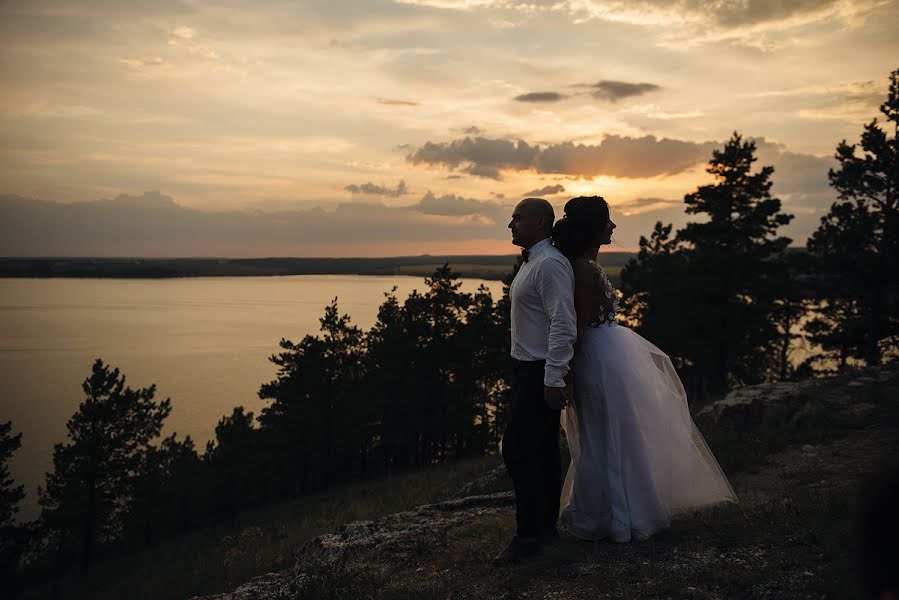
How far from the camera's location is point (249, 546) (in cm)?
1316

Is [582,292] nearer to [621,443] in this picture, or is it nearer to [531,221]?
[531,221]

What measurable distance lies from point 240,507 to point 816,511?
4733cm

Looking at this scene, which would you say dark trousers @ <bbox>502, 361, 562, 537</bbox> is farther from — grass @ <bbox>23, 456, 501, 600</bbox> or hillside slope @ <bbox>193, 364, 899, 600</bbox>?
grass @ <bbox>23, 456, 501, 600</bbox>

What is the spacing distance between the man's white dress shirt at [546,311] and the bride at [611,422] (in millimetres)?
357

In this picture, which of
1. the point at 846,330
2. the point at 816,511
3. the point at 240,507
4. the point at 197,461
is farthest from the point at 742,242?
the point at 240,507

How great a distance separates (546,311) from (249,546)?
447 inches

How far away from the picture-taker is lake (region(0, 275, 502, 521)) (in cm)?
5078

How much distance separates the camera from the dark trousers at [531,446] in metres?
5.01

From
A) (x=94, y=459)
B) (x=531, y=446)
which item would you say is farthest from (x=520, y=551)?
(x=94, y=459)

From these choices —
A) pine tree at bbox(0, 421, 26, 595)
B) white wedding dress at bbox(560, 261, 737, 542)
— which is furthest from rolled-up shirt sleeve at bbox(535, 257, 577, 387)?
pine tree at bbox(0, 421, 26, 595)

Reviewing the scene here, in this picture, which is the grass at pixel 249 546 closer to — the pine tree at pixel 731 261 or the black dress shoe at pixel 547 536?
the black dress shoe at pixel 547 536

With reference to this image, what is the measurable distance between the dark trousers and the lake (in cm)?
4443

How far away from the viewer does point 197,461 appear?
40844 millimetres

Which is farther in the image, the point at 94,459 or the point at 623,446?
the point at 94,459
